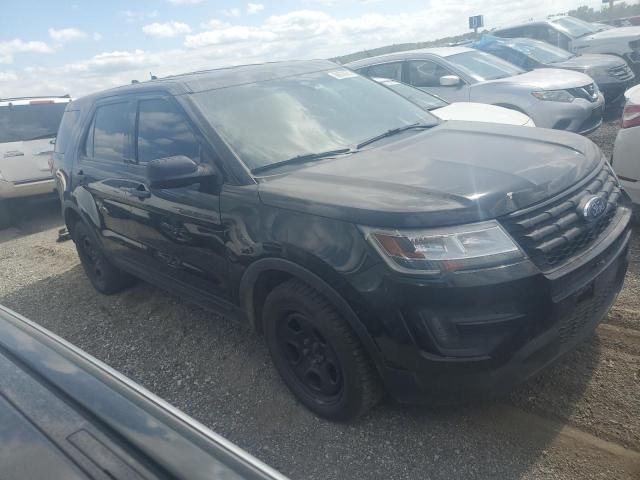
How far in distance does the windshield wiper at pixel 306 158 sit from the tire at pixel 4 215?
22.6 feet

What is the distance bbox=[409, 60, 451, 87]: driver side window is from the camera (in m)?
7.91

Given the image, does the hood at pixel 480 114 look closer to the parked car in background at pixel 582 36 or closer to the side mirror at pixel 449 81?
the side mirror at pixel 449 81

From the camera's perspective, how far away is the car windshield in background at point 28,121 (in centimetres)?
843

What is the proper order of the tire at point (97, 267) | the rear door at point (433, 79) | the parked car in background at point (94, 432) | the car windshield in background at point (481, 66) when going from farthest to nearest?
the car windshield in background at point (481, 66), the rear door at point (433, 79), the tire at point (97, 267), the parked car in background at point (94, 432)

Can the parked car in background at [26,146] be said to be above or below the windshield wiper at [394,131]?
below

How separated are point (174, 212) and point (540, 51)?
876cm

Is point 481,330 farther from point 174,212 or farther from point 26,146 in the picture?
point 26,146

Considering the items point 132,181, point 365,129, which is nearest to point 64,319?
point 132,181

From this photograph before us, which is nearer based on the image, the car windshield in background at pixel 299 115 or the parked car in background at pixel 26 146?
the car windshield in background at pixel 299 115

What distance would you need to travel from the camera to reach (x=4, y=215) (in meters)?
8.18

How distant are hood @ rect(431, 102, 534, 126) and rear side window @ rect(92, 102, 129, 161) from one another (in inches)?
130

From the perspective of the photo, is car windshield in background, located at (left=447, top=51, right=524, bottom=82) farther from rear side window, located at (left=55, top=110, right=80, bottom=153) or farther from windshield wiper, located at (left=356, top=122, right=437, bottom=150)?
rear side window, located at (left=55, top=110, right=80, bottom=153)

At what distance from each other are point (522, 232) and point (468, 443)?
3.39 ft

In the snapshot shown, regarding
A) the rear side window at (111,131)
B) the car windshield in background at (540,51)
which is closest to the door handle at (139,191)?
the rear side window at (111,131)
